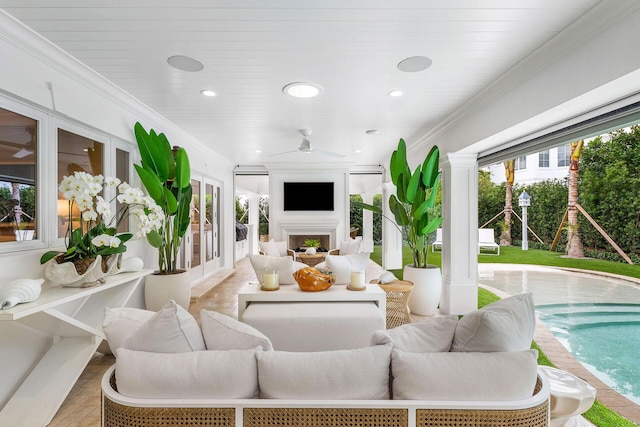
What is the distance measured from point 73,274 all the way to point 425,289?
353 centimetres

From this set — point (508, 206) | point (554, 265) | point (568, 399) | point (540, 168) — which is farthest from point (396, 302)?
point (540, 168)

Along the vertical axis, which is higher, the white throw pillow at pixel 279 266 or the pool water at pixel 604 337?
the white throw pillow at pixel 279 266

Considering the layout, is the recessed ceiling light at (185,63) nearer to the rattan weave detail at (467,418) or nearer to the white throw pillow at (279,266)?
the white throw pillow at (279,266)

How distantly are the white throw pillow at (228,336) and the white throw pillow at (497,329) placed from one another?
0.80 m

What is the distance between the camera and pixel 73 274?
7.17 feet

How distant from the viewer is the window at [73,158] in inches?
101

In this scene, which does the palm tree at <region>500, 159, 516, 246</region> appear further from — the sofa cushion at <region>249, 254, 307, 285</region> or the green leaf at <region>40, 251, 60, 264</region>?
the green leaf at <region>40, 251, 60, 264</region>

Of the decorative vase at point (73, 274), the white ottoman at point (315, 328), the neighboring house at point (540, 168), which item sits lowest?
the white ottoman at point (315, 328)

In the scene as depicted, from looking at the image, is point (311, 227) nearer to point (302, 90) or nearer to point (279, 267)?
point (279, 267)

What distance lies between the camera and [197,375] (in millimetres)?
1151

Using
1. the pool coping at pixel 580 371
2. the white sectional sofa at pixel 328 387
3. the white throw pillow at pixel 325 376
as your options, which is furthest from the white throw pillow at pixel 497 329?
the pool coping at pixel 580 371

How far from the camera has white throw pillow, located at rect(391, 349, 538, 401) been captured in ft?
3.73

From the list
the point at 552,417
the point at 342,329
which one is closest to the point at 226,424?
the point at 342,329

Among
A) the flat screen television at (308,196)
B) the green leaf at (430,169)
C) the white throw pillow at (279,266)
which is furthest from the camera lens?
the flat screen television at (308,196)
